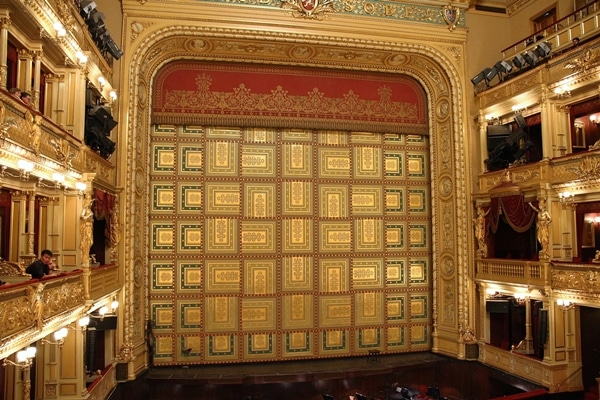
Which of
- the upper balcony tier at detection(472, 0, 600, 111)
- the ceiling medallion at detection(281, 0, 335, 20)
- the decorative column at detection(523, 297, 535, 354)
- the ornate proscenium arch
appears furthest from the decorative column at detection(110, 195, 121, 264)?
the upper balcony tier at detection(472, 0, 600, 111)

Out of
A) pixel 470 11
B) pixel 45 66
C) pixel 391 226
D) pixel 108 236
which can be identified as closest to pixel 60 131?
pixel 45 66

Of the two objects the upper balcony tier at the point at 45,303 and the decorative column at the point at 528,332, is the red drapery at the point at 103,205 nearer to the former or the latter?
the upper balcony tier at the point at 45,303

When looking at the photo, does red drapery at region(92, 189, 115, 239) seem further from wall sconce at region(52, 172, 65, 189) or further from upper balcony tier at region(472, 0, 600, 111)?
upper balcony tier at region(472, 0, 600, 111)

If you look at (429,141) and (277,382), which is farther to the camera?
(429,141)

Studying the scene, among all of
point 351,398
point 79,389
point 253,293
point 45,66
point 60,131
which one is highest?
point 45,66

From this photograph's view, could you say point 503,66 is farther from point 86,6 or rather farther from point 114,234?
point 114,234

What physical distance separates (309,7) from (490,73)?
500 centimetres

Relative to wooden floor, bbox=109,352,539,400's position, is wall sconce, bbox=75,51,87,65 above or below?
above

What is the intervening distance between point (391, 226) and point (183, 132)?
6.28 m

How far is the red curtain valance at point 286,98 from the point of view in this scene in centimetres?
1336

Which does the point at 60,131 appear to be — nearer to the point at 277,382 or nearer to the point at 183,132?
the point at 183,132

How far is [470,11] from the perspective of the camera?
1432 cm

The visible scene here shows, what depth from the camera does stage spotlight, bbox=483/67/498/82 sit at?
13445mm

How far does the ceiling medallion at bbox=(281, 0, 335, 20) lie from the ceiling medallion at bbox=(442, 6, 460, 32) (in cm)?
329
